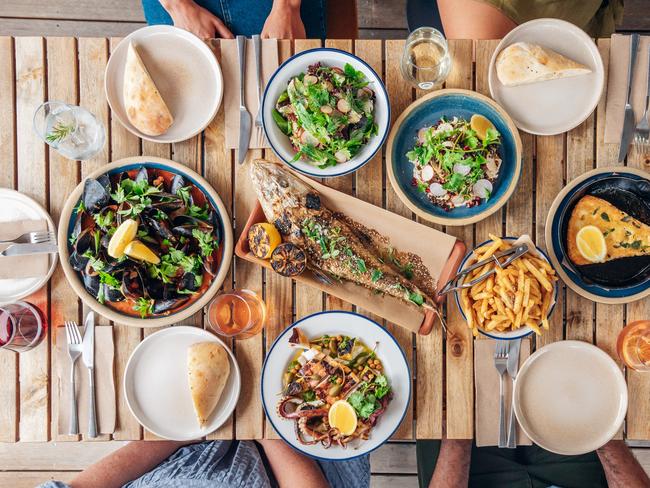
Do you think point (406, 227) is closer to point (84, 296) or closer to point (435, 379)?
point (435, 379)

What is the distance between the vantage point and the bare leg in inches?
69.8

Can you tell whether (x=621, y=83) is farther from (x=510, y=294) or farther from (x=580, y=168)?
(x=510, y=294)

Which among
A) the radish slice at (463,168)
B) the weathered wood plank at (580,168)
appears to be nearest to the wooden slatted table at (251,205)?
the weathered wood plank at (580,168)

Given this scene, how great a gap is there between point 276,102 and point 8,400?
1.36 meters

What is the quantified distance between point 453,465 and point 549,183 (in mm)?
1195

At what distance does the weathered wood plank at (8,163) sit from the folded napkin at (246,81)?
732mm

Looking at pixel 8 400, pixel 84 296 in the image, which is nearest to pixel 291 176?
pixel 84 296

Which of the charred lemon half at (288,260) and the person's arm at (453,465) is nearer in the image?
the charred lemon half at (288,260)

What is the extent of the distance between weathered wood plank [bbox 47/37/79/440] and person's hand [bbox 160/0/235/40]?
15.8 inches

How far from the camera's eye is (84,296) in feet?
5.34

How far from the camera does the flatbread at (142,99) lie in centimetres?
160

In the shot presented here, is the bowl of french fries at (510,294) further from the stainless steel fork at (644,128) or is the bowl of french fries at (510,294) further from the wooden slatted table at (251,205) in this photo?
the stainless steel fork at (644,128)

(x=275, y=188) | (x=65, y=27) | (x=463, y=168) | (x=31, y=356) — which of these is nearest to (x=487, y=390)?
(x=463, y=168)

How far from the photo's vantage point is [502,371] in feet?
5.46
